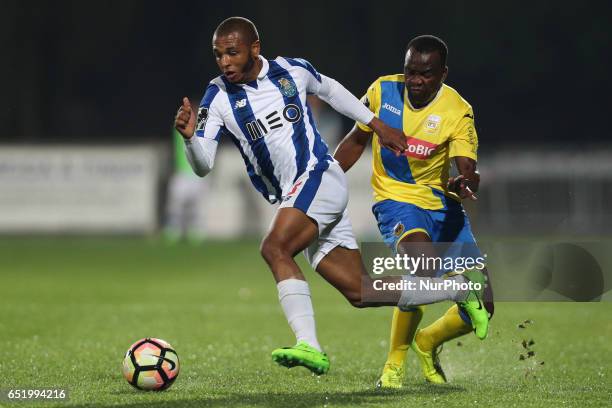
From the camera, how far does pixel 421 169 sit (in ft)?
23.6

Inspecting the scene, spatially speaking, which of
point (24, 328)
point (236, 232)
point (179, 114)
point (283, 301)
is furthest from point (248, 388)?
point (236, 232)

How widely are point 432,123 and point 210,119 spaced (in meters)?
1.40

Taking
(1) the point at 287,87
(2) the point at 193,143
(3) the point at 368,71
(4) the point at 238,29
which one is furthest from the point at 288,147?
(3) the point at 368,71

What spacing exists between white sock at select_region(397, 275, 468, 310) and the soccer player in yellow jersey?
417 millimetres

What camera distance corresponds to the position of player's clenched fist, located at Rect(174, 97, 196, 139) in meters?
6.04

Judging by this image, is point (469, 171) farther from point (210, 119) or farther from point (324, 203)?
point (210, 119)

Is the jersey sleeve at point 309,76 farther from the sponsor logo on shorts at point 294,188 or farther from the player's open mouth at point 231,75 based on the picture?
the sponsor logo on shorts at point 294,188

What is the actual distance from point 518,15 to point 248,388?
24.2m

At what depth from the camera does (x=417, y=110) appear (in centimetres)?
720

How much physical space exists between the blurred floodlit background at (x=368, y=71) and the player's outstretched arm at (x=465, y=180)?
54.9ft

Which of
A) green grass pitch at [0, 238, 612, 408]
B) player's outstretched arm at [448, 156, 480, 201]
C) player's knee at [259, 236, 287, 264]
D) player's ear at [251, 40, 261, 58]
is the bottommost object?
green grass pitch at [0, 238, 612, 408]

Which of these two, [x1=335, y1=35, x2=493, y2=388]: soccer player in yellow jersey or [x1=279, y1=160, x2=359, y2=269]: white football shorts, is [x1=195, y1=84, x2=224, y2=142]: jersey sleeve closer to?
[x1=279, y1=160, x2=359, y2=269]: white football shorts

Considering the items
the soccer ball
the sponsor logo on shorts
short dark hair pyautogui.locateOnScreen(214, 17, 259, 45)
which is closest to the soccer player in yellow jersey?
the sponsor logo on shorts

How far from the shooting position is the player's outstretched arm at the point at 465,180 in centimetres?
670
